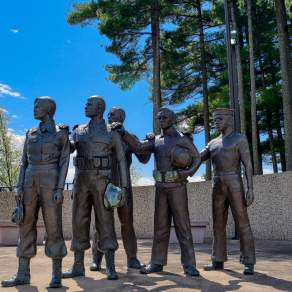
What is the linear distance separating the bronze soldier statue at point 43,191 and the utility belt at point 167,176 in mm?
1262

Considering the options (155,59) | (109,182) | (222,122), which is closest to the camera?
(109,182)

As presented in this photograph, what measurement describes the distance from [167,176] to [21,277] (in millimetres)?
2145

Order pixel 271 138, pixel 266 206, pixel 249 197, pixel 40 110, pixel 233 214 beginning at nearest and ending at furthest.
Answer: pixel 40 110 < pixel 249 197 < pixel 233 214 < pixel 266 206 < pixel 271 138


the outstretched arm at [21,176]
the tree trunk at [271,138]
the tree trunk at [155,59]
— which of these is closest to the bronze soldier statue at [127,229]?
the outstretched arm at [21,176]

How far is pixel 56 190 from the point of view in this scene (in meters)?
5.59

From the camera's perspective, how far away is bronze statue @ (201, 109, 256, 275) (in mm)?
6379

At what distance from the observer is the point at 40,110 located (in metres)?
5.82

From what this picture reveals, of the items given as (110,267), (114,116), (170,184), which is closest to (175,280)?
(110,267)

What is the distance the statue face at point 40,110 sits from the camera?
5820 mm

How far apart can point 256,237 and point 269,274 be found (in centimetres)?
662

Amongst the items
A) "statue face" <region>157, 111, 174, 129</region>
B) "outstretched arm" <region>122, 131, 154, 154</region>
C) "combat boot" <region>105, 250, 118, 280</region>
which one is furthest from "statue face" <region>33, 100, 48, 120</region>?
"combat boot" <region>105, 250, 118, 280</region>

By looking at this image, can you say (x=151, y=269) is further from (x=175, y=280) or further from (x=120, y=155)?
(x=120, y=155)

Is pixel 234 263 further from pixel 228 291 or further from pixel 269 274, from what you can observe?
pixel 228 291

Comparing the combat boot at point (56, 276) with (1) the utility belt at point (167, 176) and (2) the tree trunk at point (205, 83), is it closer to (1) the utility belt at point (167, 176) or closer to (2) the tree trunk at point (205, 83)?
(1) the utility belt at point (167, 176)
